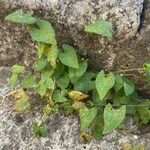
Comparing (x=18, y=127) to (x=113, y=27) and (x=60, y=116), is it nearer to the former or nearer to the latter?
→ (x=60, y=116)

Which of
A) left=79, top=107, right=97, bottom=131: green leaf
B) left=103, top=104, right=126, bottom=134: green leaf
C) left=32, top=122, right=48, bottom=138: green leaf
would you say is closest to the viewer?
left=103, top=104, right=126, bottom=134: green leaf

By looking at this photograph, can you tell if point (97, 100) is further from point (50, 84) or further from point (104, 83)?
point (50, 84)

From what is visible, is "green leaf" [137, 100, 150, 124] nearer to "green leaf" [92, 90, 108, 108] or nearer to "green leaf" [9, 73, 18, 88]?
"green leaf" [92, 90, 108, 108]

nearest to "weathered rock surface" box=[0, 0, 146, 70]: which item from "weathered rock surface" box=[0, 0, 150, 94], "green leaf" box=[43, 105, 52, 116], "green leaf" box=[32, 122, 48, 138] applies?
"weathered rock surface" box=[0, 0, 150, 94]

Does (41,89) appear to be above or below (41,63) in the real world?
below

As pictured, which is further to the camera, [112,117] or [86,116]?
[86,116]

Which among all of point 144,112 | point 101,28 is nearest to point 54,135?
point 144,112
